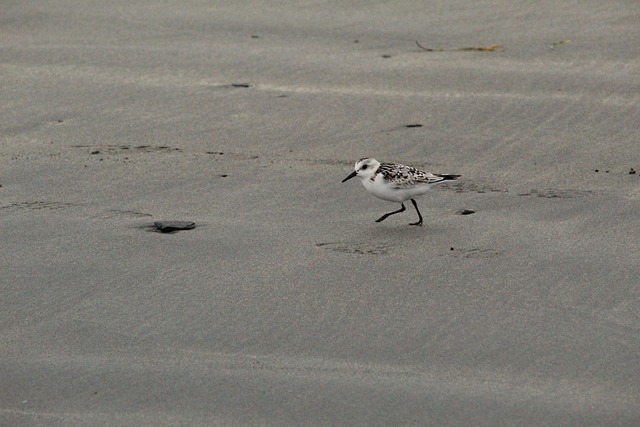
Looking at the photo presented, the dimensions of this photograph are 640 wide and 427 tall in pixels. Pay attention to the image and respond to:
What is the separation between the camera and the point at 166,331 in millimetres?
5055

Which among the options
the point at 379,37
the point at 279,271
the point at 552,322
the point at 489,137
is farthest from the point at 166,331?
the point at 379,37

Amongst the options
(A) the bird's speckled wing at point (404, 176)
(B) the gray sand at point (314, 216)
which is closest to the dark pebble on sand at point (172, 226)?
(B) the gray sand at point (314, 216)


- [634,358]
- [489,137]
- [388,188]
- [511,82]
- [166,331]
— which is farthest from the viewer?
[511,82]

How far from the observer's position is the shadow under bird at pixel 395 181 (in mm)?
6723

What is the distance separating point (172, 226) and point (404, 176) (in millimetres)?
1358

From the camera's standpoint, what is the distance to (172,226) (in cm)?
642

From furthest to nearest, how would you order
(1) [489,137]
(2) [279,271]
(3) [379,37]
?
1. (3) [379,37]
2. (1) [489,137]
3. (2) [279,271]

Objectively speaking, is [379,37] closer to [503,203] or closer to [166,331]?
[503,203]

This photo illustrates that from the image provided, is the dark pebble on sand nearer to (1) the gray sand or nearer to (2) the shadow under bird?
(1) the gray sand

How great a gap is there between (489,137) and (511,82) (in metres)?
1.20

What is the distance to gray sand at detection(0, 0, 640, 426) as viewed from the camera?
450 centimetres

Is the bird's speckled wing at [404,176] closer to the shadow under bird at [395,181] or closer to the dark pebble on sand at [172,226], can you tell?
the shadow under bird at [395,181]

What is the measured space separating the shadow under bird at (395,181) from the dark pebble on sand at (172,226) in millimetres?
1084

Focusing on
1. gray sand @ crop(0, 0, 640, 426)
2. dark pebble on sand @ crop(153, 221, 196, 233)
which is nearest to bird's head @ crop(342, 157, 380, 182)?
gray sand @ crop(0, 0, 640, 426)
